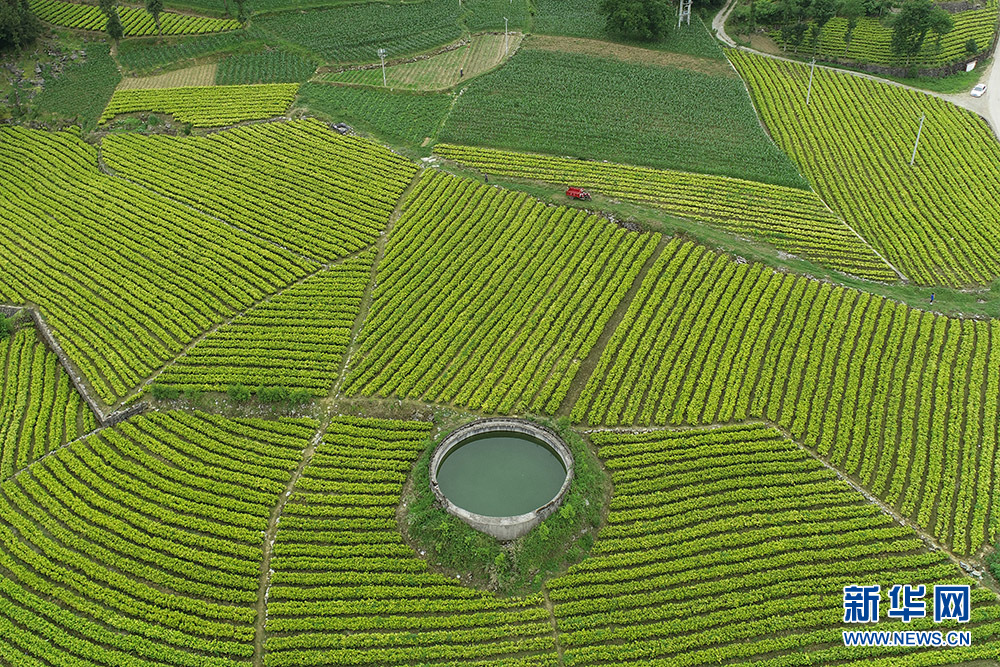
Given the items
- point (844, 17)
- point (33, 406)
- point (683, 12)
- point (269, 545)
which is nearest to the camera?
point (269, 545)

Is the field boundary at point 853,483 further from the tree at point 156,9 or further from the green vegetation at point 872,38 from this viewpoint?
the tree at point 156,9

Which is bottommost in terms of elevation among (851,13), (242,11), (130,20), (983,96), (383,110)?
(383,110)

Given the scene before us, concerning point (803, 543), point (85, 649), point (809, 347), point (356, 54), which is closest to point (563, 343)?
point (809, 347)

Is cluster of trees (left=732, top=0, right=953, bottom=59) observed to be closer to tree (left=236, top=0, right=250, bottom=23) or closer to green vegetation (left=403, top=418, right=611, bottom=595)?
tree (left=236, top=0, right=250, bottom=23)

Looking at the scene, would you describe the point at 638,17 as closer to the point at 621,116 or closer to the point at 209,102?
the point at 621,116

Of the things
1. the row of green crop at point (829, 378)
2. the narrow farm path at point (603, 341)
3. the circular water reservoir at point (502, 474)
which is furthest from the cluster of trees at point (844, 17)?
the circular water reservoir at point (502, 474)

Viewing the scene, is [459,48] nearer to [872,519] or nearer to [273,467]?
[273,467]

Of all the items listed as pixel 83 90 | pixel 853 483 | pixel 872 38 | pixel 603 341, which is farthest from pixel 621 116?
pixel 83 90
